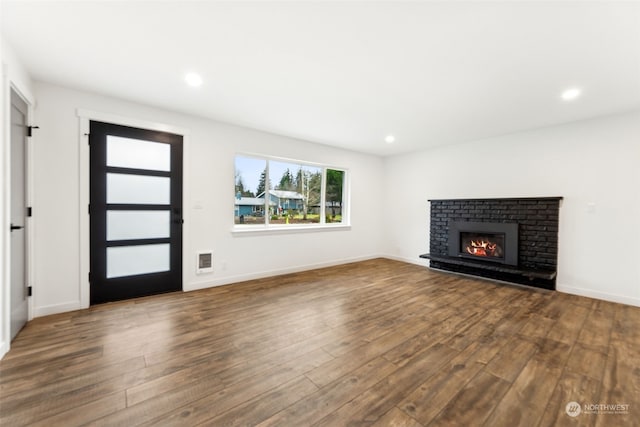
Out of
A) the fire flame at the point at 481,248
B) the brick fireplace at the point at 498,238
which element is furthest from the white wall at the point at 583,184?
the fire flame at the point at 481,248

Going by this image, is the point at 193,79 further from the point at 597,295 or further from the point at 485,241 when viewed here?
the point at 597,295

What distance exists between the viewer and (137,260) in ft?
11.0

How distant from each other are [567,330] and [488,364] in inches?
51.8

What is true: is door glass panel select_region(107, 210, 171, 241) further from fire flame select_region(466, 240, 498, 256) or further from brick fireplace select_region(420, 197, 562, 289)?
fire flame select_region(466, 240, 498, 256)

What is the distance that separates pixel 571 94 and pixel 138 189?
5304mm

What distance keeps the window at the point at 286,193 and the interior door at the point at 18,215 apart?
2294 millimetres

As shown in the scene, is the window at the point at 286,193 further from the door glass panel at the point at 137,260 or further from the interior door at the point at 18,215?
the interior door at the point at 18,215

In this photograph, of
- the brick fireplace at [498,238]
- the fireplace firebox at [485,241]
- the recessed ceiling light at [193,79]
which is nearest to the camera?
the recessed ceiling light at [193,79]

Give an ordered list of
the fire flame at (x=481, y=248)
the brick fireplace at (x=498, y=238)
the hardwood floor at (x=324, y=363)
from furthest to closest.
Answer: the fire flame at (x=481, y=248) → the brick fireplace at (x=498, y=238) → the hardwood floor at (x=324, y=363)

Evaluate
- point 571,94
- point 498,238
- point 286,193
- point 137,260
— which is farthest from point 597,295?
point 137,260

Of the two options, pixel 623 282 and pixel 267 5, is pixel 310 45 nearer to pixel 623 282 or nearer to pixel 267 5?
pixel 267 5

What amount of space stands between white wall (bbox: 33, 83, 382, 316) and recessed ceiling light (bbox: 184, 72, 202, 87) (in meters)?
1.03

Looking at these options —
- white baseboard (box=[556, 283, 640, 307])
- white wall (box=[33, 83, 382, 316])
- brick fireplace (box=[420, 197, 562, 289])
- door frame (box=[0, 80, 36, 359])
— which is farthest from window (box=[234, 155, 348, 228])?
white baseboard (box=[556, 283, 640, 307])

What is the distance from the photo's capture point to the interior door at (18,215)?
2330mm
